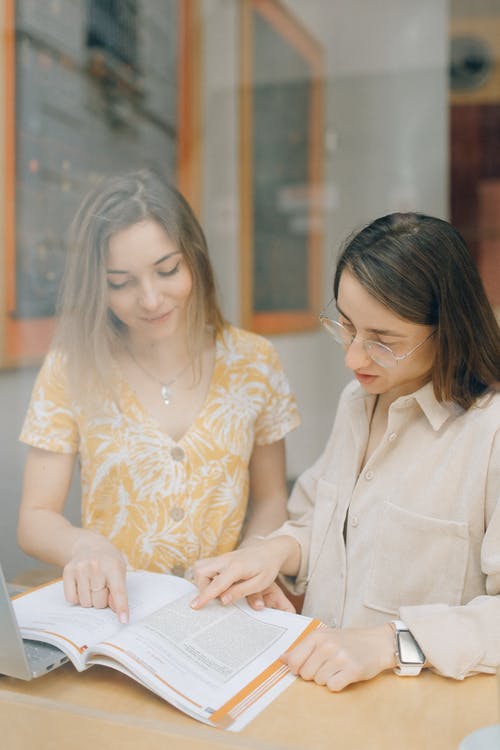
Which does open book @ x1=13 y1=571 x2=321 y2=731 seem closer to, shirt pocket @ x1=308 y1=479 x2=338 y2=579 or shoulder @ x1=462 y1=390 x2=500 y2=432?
shirt pocket @ x1=308 y1=479 x2=338 y2=579

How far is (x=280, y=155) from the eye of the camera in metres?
2.77

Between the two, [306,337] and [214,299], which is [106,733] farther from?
[306,337]

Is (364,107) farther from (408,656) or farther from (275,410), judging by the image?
(408,656)

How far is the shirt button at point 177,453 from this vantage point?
59.4 inches

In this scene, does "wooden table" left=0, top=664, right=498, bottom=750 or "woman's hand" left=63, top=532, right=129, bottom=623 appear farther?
"woman's hand" left=63, top=532, right=129, bottom=623

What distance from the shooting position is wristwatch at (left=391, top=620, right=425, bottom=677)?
40.6 inches

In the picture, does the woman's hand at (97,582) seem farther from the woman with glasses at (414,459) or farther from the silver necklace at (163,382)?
the silver necklace at (163,382)

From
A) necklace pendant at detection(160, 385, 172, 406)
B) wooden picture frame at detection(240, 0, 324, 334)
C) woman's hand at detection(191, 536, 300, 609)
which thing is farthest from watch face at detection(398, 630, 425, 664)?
wooden picture frame at detection(240, 0, 324, 334)

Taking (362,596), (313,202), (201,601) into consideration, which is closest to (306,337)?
(362,596)

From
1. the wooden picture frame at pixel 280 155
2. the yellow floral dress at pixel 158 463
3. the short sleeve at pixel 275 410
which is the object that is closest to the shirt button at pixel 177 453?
the yellow floral dress at pixel 158 463

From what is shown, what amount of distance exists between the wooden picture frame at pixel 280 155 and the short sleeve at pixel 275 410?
0.49 metres

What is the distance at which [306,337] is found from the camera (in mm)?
1887

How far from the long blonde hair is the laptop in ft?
1.89

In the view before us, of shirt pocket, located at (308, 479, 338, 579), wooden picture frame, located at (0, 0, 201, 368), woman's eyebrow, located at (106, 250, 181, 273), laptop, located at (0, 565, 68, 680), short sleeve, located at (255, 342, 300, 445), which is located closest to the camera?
laptop, located at (0, 565, 68, 680)
